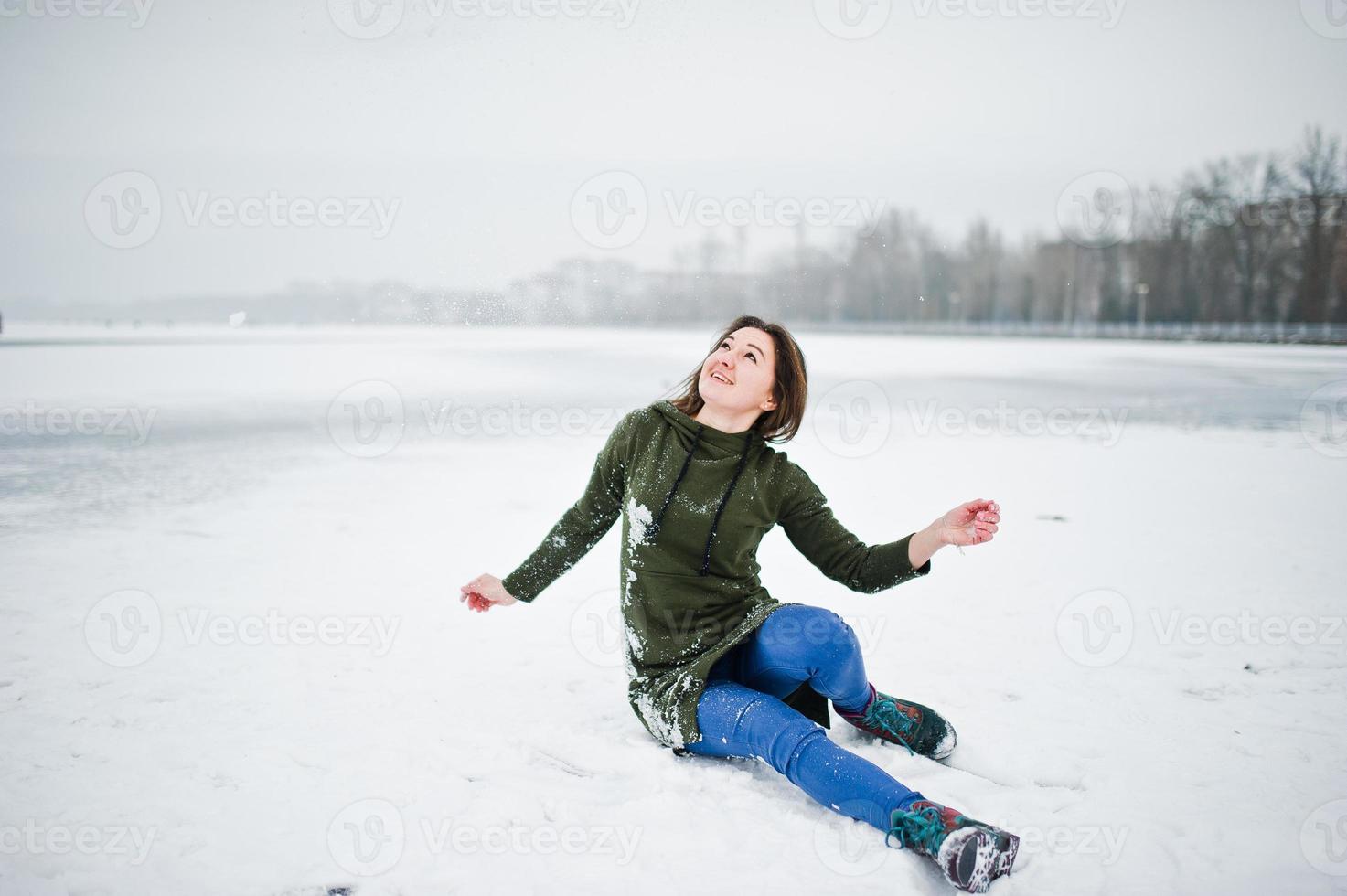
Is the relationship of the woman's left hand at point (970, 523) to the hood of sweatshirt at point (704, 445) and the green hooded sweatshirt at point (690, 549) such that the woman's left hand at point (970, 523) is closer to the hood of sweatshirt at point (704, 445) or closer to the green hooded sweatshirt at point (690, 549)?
the green hooded sweatshirt at point (690, 549)

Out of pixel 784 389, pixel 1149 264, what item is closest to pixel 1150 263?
Answer: pixel 1149 264

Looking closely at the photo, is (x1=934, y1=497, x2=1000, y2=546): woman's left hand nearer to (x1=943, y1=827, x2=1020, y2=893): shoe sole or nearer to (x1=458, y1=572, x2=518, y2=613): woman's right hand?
(x1=943, y1=827, x2=1020, y2=893): shoe sole

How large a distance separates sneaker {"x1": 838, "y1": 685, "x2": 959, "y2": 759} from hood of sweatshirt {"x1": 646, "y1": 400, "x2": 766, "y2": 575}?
0.70 metres

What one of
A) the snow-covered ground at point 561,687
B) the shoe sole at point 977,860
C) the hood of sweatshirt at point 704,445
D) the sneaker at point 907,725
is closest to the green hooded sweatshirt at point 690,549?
the hood of sweatshirt at point 704,445

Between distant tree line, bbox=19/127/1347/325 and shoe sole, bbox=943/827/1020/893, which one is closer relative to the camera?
shoe sole, bbox=943/827/1020/893

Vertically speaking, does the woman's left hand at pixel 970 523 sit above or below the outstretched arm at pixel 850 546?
above

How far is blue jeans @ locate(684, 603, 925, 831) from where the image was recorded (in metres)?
2.30

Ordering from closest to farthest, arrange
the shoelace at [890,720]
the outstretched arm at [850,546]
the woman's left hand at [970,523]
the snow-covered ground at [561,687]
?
1. the snow-covered ground at [561,687]
2. the woman's left hand at [970,523]
3. the outstretched arm at [850,546]
4. the shoelace at [890,720]

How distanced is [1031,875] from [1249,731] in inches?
54.1

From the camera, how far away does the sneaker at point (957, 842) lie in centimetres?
206

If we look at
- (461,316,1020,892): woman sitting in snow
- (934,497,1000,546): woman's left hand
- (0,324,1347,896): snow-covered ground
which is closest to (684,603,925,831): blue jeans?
(461,316,1020,892): woman sitting in snow

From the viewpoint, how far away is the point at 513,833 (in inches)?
93.1

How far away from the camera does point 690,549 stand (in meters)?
2.69

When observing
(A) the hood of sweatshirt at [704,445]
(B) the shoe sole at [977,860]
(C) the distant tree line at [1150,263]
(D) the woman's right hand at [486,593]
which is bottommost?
(B) the shoe sole at [977,860]
